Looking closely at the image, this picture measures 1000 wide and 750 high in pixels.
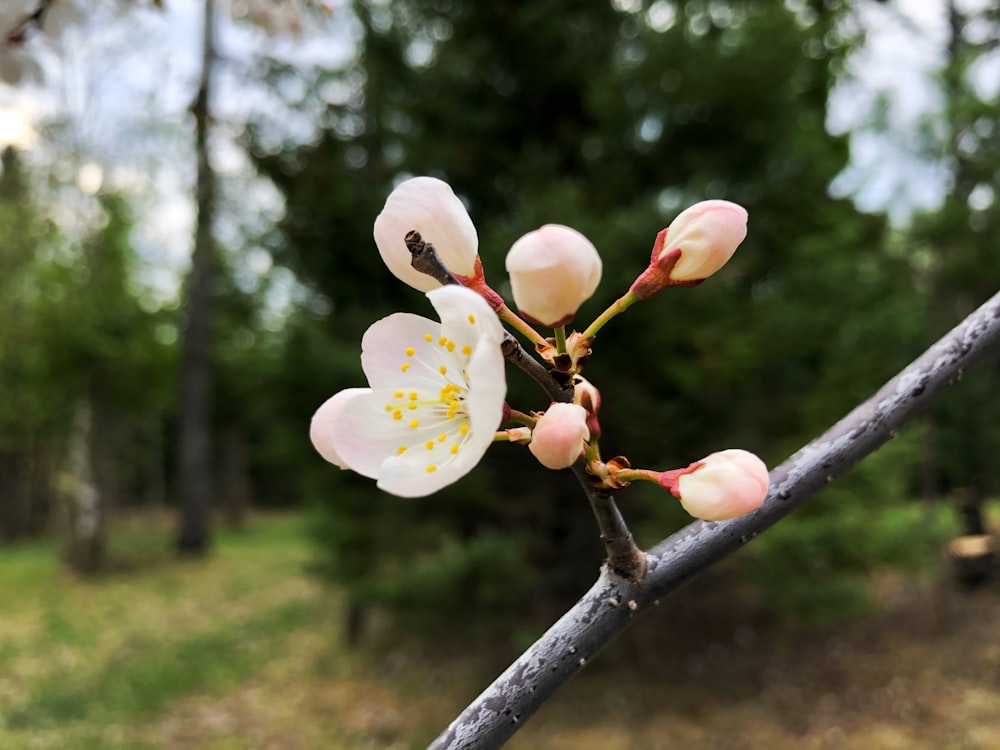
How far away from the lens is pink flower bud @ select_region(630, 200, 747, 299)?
0.59m

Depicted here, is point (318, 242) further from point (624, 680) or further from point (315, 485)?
point (624, 680)

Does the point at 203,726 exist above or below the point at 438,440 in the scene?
below

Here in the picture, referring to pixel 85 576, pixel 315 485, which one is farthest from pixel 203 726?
pixel 85 576

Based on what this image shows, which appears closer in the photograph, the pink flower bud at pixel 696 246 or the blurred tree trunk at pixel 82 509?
the pink flower bud at pixel 696 246

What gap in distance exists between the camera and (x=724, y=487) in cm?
53

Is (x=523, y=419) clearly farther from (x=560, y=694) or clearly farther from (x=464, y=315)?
(x=560, y=694)

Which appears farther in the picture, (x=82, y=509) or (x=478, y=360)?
(x=82, y=509)

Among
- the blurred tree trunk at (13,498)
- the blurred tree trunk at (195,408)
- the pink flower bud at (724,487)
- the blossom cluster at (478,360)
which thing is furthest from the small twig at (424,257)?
the blurred tree trunk at (13,498)

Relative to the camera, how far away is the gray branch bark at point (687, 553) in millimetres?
562

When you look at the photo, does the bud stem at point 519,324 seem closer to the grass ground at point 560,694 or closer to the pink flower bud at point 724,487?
the pink flower bud at point 724,487

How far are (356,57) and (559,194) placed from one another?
2840 mm

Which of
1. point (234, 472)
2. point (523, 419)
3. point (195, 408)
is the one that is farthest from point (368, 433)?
point (234, 472)

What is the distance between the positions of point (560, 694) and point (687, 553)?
4.04 metres

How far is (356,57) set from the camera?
18.5ft
